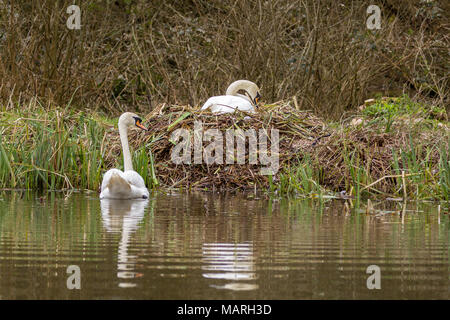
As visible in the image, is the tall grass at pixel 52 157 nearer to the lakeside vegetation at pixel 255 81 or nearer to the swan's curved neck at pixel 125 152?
the lakeside vegetation at pixel 255 81

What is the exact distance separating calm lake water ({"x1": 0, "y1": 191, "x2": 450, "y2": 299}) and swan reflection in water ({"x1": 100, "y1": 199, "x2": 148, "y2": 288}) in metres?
0.01

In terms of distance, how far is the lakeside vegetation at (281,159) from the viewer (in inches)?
357

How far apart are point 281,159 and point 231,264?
6136mm

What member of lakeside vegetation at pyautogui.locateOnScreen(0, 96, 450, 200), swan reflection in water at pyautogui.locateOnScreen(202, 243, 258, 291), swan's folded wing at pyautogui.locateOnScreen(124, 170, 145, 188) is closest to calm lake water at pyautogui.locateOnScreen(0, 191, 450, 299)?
swan reflection in water at pyautogui.locateOnScreen(202, 243, 258, 291)

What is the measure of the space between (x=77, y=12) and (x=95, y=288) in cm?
1058

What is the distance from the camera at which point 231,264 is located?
4.53 meters

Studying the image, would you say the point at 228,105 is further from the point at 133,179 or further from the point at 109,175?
the point at 109,175

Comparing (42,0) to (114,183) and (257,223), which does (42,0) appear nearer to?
(114,183)

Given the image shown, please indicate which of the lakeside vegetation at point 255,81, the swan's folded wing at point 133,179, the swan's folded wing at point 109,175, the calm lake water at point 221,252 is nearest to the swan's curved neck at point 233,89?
the lakeside vegetation at point 255,81

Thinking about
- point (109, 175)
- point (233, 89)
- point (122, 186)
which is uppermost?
point (233, 89)

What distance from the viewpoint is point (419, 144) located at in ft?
31.7

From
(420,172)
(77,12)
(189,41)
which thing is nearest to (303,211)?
(420,172)

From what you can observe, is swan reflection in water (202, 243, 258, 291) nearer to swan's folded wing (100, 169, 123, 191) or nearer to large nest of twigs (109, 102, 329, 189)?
swan's folded wing (100, 169, 123, 191)

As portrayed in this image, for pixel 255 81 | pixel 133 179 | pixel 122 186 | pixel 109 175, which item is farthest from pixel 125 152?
pixel 255 81
